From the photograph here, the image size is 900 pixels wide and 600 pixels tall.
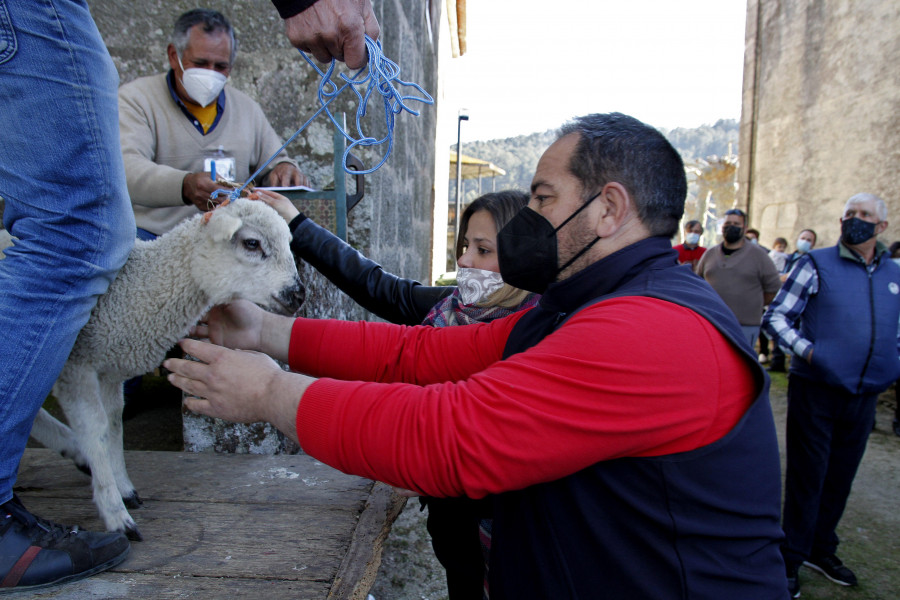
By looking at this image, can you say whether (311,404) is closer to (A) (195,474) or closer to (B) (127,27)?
(A) (195,474)

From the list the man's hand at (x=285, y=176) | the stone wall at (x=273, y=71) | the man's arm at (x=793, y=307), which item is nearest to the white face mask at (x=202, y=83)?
the man's hand at (x=285, y=176)

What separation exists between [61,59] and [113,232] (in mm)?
418

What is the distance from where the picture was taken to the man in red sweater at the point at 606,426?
1017mm

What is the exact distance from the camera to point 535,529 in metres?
1.18

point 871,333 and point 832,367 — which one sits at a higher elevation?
point 871,333

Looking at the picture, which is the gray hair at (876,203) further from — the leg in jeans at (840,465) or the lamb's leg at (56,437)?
the lamb's leg at (56,437)

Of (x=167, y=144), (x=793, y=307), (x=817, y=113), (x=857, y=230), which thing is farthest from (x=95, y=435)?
(x=817, y=113)

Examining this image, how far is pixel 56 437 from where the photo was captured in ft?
5.86

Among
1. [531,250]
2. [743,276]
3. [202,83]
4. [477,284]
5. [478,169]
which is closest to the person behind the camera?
[531,250]

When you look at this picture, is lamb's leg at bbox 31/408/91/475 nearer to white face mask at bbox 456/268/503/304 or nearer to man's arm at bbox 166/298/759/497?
man's arm at bbox 166/298/759/497

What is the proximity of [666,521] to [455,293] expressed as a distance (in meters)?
1.36

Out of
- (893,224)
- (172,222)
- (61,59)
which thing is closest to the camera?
(61,59)

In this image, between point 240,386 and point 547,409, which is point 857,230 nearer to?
point 547,409

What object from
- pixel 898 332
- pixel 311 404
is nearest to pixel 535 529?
pixel 311 404
